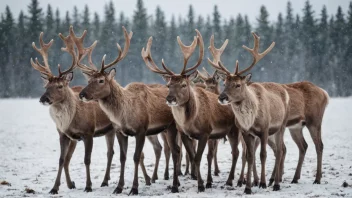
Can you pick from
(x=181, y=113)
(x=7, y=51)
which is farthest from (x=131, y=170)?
(x=7, y=51)

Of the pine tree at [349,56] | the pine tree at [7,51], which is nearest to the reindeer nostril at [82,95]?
the pine tree at [349,56]

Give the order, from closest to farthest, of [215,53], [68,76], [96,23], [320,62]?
1. [68,76]
2. [215,53]
3. [320,62]
4. [96,23]

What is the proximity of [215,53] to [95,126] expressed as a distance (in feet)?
9.70

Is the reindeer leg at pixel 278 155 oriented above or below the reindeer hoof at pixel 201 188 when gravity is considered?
above

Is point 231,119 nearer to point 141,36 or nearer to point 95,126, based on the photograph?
point 95,126

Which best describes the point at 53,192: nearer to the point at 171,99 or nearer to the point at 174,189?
the point at 174,189

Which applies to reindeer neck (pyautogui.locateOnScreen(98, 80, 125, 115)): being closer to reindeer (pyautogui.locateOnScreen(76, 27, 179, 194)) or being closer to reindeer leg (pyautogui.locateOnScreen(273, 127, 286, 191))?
reindeer (pyautogui.locateOnScreen(76, 27, 179, 194))

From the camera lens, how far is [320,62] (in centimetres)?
5609

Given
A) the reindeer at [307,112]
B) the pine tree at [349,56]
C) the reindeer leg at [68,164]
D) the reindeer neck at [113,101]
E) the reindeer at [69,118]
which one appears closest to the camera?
the reindeer neck at [113,101]

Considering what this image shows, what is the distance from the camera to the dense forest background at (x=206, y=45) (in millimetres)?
54469

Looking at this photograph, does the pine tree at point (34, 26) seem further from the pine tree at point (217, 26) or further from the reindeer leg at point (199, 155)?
the reindeer leg at point (199, 155)

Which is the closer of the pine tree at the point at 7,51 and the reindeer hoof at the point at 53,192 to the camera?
the reindeer hoof at the point at 53,192

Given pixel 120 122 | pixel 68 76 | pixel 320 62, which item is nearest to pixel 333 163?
pixel 120 122

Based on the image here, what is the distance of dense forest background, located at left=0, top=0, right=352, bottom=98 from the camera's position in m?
54.5
